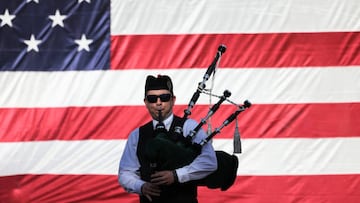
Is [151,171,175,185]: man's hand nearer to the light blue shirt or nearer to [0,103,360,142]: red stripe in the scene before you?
the light blue shirt

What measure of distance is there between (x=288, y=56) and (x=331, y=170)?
0.74 m

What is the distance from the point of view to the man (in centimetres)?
261

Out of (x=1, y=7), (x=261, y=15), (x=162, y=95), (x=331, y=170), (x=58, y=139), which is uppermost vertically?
(x=1, y=7)

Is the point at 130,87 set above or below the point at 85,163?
above

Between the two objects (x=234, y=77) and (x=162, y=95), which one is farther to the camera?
(x=234, y=77)

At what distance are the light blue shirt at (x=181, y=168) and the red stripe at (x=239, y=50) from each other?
1262mm

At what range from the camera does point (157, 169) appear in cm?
264

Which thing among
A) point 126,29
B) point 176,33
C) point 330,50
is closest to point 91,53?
point 126,29

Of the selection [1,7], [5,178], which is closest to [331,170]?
[5,178]

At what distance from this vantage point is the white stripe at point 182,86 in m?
3.96

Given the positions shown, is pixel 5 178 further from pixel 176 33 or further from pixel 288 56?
pixel 288 56

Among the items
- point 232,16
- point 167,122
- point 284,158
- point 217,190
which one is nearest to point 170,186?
point 167,122

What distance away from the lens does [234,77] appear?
156 inches

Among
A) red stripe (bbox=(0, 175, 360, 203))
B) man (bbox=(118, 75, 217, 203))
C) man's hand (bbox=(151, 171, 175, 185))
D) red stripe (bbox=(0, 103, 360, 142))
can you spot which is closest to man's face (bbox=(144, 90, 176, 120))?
man (bbox=(118, 75, 217, 203))
